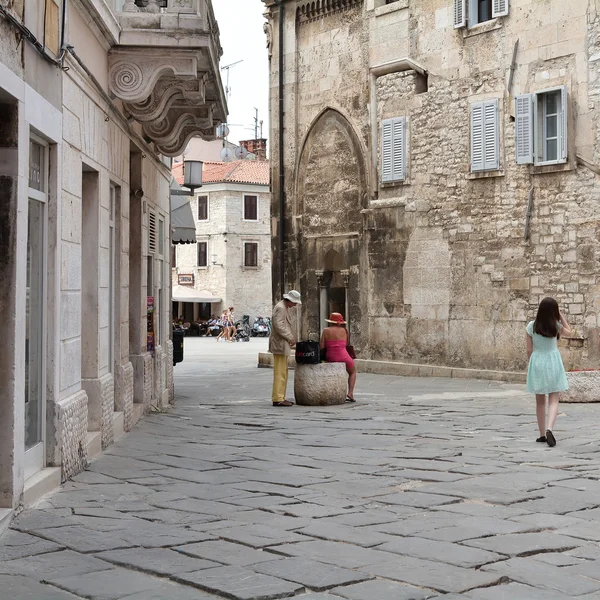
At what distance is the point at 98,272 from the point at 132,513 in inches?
134

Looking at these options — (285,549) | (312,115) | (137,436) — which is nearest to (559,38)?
(312,115)

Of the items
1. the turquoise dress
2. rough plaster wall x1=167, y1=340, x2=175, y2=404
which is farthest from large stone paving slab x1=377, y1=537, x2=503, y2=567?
rough plaster wall x1=167, y1=340, x2=175, y2=404

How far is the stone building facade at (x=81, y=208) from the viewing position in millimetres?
6309

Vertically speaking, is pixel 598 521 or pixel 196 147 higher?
pixel 196 147

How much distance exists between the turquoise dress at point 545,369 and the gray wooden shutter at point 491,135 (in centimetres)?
944

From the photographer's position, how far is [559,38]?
704 inches

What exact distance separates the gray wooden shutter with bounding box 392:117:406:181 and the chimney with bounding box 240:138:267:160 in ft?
146

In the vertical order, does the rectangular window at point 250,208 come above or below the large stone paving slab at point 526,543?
above

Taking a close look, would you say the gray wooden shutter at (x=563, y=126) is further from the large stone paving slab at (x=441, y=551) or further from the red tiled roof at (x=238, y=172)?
the red tiled roof at (x=238, y=172)

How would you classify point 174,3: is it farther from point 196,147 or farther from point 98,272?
point 196,147

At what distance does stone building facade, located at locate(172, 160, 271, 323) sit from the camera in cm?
5722

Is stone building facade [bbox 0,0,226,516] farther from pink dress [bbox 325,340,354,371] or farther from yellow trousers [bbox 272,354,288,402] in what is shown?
pink dress [bbox 325,340,354,371]

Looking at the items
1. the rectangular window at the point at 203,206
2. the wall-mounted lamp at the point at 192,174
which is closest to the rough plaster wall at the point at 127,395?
the wall-mounted lamp at the point at 192,174

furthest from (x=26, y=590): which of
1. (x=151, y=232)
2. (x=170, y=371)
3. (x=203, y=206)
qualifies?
(x=203, y=206)
